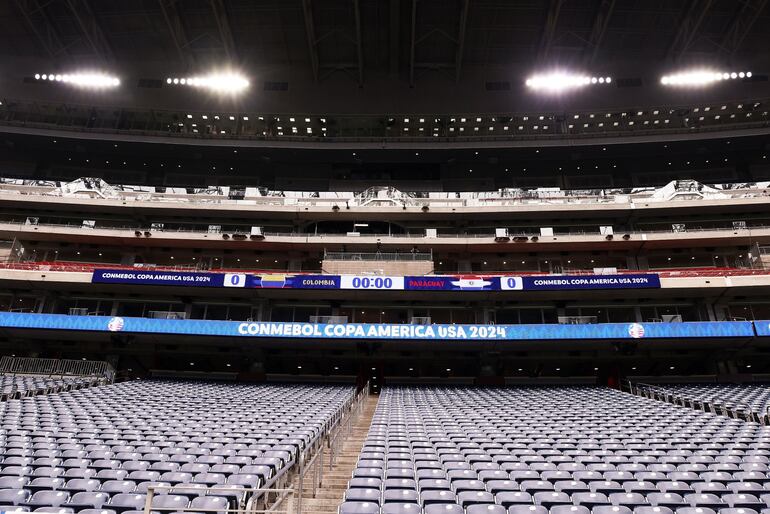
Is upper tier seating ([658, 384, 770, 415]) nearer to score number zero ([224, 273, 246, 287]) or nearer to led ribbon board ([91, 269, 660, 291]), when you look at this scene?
led ribbon board ([91, 269, 660, 291])

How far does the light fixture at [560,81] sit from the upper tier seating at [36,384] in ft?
121

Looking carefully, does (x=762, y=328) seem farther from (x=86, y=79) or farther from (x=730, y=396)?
(x=86, y=79)

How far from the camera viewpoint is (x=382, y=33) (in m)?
36.3

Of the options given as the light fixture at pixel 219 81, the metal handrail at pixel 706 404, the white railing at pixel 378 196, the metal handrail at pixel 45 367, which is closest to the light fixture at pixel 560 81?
the white railing at pixel 378 196

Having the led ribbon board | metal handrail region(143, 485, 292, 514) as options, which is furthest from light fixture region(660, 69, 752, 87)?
metal handrail region(143, 485, 292, 514)

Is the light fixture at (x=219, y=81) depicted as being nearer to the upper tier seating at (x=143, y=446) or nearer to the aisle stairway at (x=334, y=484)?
the upper tier seating at (x=143, y=446)

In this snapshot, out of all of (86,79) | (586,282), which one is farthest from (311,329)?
(86,79)

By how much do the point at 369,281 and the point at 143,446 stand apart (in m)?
16.0

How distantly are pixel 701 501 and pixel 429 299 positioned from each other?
2026 cm

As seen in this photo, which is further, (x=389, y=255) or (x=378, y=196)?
(x=378, y=196)

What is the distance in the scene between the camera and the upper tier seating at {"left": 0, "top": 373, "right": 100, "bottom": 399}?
15384mm

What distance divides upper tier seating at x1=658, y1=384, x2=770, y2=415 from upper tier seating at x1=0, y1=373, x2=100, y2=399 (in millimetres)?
25641

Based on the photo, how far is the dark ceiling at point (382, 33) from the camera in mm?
33938

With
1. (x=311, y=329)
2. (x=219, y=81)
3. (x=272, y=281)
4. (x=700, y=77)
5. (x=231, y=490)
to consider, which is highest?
(x=219, y=81)
